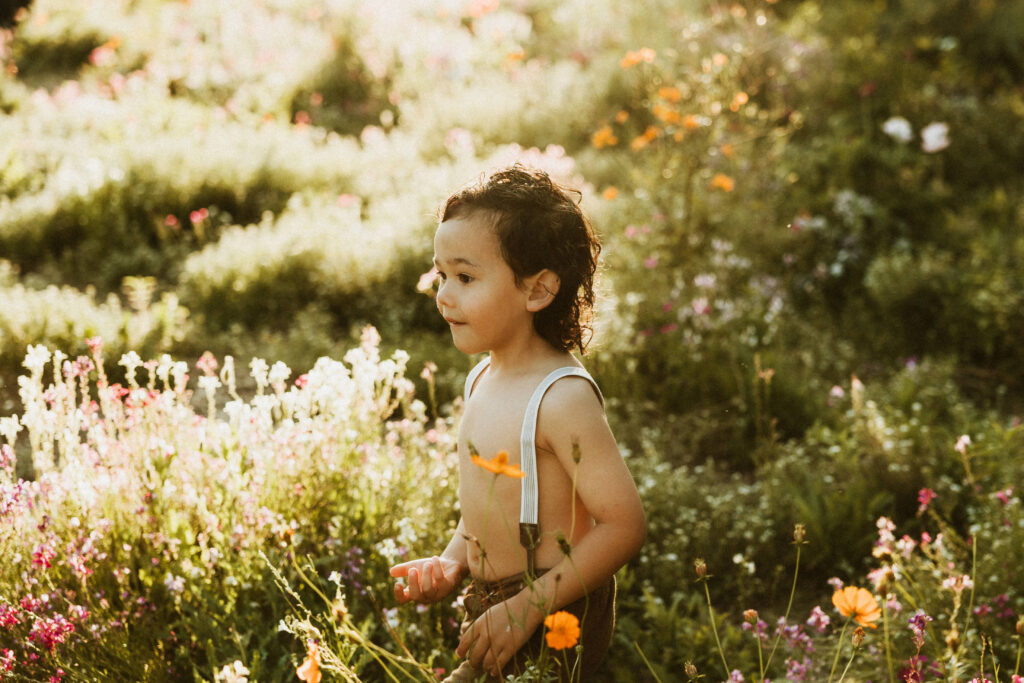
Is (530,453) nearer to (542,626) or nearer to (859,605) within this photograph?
(542,626)

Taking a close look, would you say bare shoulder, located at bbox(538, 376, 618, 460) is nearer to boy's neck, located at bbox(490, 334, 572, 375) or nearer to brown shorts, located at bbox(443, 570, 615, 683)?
boy's neck, located at bbox(490, 334, 572, 375)

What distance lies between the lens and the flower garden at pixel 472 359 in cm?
249

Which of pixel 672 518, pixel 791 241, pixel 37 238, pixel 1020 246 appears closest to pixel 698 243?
pixel 791 241

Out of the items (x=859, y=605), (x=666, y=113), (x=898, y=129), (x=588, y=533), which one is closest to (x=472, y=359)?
(x=666, y=113)

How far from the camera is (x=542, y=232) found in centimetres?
204

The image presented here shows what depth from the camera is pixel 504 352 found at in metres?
2.13

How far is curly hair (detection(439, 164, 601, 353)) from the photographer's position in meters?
2.03

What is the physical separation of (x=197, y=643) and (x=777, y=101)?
531 centimetres

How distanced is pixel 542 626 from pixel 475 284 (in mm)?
753

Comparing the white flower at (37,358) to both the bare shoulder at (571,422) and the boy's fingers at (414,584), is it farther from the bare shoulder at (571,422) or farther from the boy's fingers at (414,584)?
the bare shoulder at (571,422)

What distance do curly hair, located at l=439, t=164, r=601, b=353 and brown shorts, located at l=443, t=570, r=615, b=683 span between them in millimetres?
556

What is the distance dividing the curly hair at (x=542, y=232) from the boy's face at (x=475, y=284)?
2cm

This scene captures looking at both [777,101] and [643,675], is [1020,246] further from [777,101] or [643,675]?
[643,675]

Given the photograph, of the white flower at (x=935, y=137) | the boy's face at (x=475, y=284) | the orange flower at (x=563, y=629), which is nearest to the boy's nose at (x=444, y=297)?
the boy's face at (x=475, y=284)
